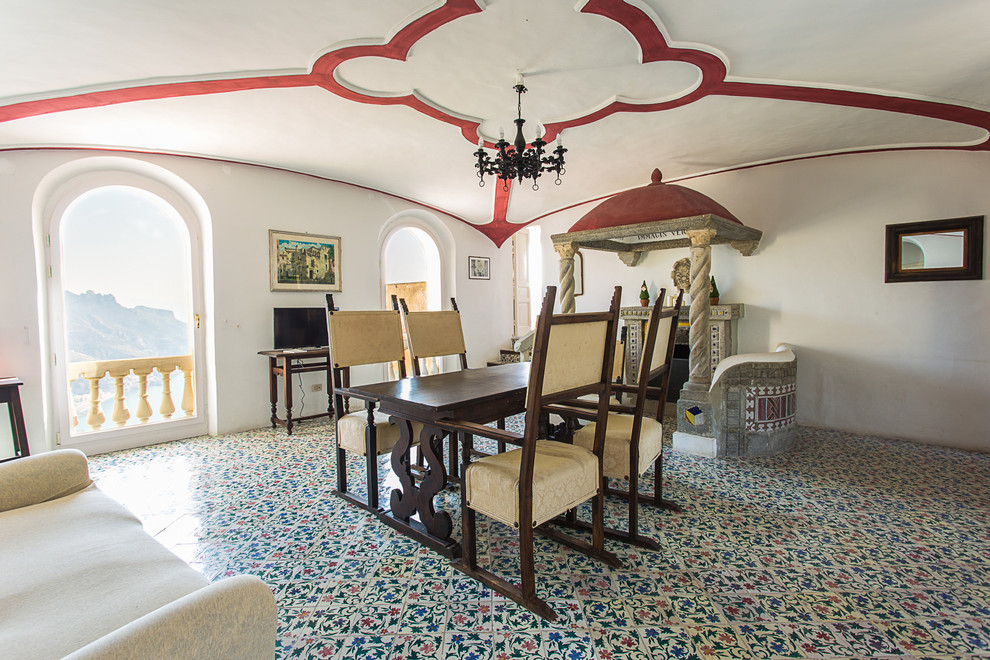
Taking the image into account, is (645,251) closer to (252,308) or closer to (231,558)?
(252,308)

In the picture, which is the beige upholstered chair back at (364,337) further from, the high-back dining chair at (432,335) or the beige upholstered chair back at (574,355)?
the beige upholstered chair back at (574,355)

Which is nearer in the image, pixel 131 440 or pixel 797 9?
pixel 797 9

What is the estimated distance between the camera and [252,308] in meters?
4.84

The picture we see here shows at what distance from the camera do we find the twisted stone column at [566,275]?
4754mm

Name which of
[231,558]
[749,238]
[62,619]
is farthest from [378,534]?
[749,238]

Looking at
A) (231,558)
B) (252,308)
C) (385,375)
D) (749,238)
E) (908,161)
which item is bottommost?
(231,558)

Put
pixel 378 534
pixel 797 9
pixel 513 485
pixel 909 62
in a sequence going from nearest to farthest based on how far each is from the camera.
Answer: pixel 513 485, pixel 797 9, pixel 378 534, pixel 909 62

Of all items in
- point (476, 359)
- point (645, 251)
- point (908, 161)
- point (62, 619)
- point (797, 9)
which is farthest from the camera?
point (476, 359)

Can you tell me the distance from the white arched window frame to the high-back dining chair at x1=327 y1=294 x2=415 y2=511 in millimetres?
2535

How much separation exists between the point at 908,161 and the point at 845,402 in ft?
7.45

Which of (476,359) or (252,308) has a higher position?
(252,308)

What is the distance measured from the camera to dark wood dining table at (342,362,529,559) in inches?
85.7

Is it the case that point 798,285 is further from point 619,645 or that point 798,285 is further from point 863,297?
point 619,645

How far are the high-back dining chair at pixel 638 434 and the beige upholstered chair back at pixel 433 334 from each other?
135 centimetres
